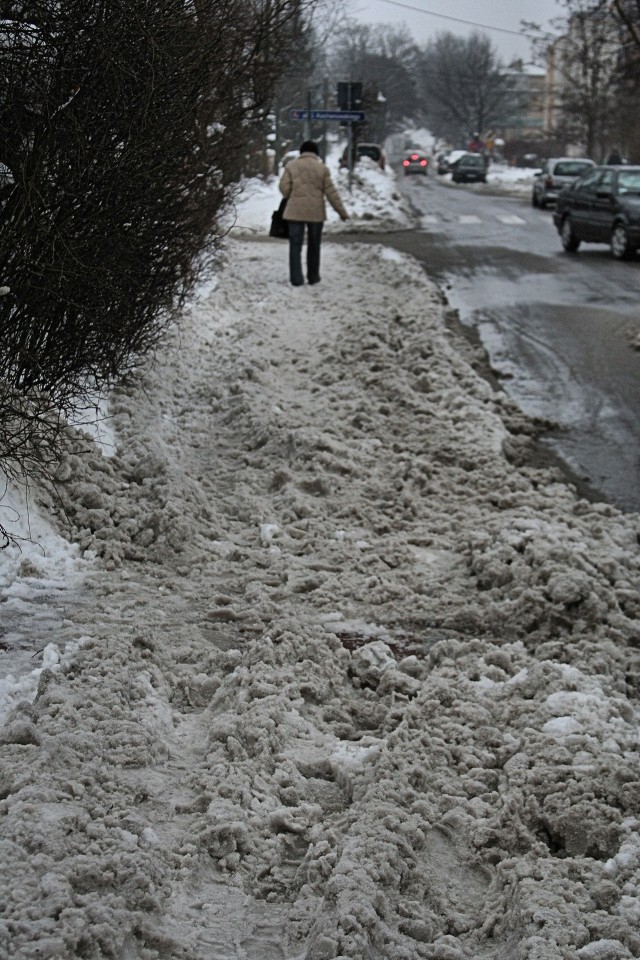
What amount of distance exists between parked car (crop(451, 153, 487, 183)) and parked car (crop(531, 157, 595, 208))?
19927 millimetres

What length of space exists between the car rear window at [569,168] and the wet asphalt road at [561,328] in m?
9.46

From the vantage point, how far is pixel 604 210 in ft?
61.2

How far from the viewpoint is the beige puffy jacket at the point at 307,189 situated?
12867 mm

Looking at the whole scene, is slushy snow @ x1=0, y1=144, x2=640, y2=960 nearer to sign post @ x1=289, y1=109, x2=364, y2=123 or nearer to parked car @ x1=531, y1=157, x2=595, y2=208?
sign post @ x1=289, y1=109, x2=364, y2=123

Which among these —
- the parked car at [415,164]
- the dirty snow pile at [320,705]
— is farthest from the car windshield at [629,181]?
the parked car at [415,164]

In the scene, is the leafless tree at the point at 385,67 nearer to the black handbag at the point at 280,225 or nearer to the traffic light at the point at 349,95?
the traffic light at the point at 349,95

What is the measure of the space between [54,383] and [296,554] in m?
1.53

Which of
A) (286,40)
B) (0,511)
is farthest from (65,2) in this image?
(286,40)

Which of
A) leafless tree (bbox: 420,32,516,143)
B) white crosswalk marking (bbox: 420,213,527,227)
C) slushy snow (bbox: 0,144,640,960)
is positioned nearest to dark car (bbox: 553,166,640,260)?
white crosswalk marking (bbox: 420,213,527,227)

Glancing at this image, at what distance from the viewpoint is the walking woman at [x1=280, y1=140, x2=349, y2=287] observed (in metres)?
12.9

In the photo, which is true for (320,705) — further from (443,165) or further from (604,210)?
(443,165)

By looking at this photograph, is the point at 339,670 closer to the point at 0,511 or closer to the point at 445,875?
the point at 445,875

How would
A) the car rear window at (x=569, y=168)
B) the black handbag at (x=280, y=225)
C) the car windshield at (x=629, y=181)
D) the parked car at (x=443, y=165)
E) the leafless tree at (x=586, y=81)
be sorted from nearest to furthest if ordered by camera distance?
the black handbag at (x=280, y=225), the car windshield at (x=629, y=181), the car rear window at (x=569, y=168), the leafless tree at (x=586, y=81), the parked car at (x=443, y=165)

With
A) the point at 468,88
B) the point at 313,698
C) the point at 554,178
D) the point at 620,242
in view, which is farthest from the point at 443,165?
the point at 313,698
